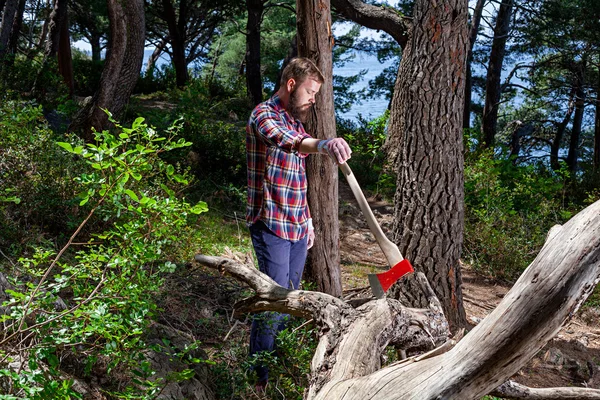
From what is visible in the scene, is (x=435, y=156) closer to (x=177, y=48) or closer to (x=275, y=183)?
(x=275, y=183)

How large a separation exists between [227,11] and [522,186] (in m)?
13.4

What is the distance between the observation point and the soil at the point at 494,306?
16.7 ft

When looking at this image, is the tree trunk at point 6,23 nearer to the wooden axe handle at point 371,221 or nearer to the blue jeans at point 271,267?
the blue jeans at point 271,267

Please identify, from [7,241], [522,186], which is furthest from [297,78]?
[522,186]

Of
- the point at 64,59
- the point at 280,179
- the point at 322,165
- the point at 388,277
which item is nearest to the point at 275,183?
the point at 280,179

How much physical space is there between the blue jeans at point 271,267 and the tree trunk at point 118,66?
4.94 metres

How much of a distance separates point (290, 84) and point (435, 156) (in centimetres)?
190

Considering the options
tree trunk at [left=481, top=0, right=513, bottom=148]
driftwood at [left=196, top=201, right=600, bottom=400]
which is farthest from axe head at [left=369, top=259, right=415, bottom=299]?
tree trunk at [left=481, top=0, right=513, bottom=148]

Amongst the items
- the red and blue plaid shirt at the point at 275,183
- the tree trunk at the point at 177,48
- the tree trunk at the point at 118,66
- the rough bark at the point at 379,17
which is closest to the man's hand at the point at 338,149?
the red and blue plaid shirt at the point at 275,183

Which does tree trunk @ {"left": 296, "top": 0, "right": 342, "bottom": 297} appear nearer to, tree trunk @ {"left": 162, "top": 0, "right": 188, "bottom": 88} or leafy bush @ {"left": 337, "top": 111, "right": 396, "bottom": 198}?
leafy bush @ {"left": 337, "top": 111, "right": 396, "bottom": 198}

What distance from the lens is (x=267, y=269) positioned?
12.1 ft

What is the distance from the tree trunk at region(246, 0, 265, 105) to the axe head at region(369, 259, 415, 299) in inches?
458

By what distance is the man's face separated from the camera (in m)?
3.53

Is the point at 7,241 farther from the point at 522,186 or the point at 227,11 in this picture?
the point at 227,11
